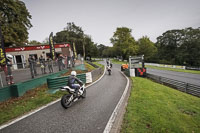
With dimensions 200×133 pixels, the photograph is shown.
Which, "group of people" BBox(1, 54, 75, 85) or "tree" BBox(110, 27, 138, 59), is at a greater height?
"tree" BBox(110, 27, 138, 59)

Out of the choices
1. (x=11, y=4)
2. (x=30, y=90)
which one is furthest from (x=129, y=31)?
(x=30, y=90)

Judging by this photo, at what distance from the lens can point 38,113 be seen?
404 cm

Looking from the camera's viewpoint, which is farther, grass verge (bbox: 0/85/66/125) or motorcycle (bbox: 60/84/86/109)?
motorcycle (bbox: 60/84/86/109)

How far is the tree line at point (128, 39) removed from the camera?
686 inches

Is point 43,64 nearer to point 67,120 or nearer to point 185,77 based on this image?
point 67,120

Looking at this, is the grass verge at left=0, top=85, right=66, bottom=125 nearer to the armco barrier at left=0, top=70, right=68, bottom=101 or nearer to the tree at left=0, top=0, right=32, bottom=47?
the armco barrier at left=0, top=70, right=68, bottom=101

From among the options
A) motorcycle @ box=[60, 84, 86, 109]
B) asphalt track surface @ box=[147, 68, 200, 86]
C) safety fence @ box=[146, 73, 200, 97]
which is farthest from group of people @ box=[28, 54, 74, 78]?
asphalt track surface @ box=[147, 68, 200, 86]

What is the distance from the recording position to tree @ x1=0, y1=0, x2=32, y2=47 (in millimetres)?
16547

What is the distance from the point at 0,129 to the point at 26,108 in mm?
1309

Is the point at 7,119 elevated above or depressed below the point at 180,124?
above

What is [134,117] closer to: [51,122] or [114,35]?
[51,122]

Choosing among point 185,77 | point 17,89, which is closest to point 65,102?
point 17,89

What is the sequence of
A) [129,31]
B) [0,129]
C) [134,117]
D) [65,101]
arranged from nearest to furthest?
[0,129], [134,117], [65,101], [129,31]

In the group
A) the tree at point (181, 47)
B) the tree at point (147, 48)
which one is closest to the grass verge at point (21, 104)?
the tree at point (181, 47)
